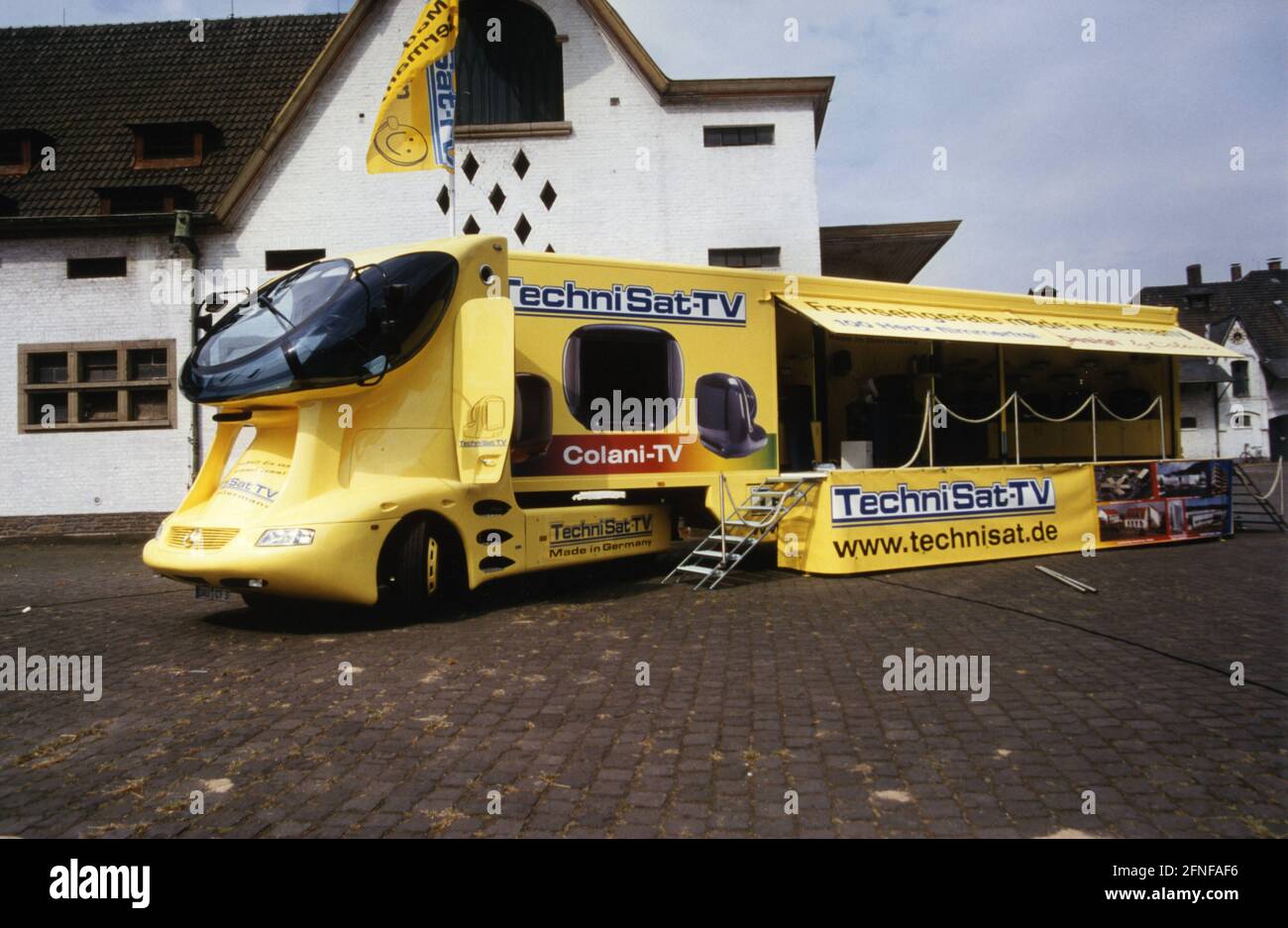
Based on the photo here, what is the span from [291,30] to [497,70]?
274 inches

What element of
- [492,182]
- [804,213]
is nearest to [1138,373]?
[804,213]

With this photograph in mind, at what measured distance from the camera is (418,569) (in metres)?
7.29

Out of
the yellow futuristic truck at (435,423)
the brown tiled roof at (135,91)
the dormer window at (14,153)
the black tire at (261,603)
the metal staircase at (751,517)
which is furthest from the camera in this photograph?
the dormer window at (14,153)

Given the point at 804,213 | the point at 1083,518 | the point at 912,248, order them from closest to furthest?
the point at 1083,518, the point at 804,213, the point at 912,248

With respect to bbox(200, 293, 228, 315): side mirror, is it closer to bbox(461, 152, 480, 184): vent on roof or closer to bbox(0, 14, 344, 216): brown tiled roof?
bbox(0, 14, 344, 216): brown tiled roof

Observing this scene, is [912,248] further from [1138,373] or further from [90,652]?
[90,652]

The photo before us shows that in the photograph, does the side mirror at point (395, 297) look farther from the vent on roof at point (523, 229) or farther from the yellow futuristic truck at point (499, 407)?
the vent on roof at point (523, 229)

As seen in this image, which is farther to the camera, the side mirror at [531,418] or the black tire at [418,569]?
the side mirror at [531,418]

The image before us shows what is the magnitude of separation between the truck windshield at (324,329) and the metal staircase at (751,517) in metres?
3.78

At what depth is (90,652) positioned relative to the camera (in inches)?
250

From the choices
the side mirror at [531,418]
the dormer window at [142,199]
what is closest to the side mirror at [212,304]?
the dormer window at [142,199]

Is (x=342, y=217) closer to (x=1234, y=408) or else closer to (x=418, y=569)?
(x=418, y=569)

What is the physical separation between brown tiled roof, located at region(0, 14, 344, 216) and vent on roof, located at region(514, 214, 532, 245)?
635 centimetres

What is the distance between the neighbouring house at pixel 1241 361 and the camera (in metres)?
46.3
